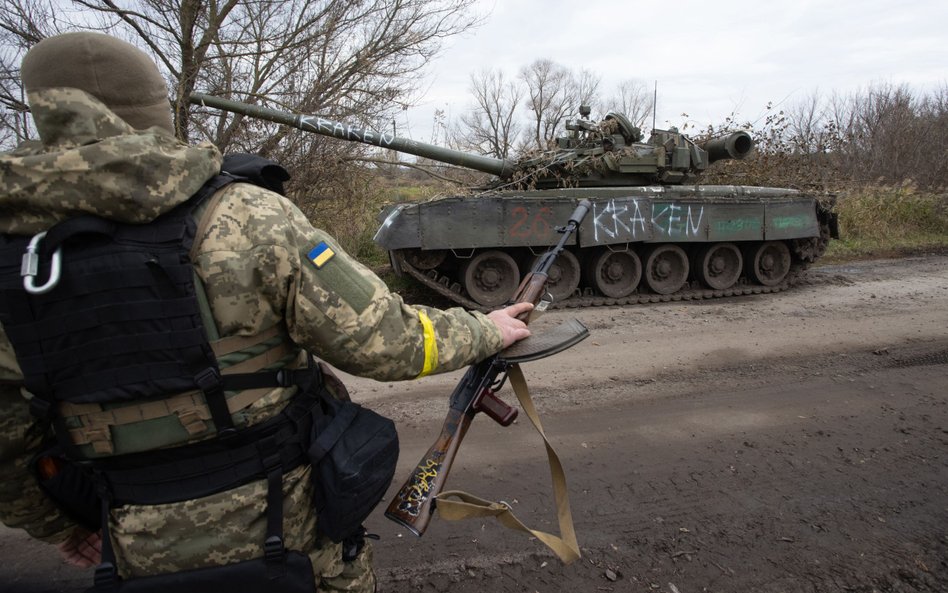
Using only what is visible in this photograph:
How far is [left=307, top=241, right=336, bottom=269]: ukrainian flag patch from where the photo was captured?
1373 millimetres

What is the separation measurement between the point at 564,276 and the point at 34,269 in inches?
309

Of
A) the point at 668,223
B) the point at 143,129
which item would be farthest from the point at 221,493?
the point at 668,223

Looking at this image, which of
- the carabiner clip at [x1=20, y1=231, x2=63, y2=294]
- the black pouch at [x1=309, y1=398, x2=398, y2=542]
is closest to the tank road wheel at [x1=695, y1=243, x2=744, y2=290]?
the black pouch at [x1=309, y1=398, x2=398, y2=542]

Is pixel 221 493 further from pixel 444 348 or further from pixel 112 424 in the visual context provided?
pixel 444 348

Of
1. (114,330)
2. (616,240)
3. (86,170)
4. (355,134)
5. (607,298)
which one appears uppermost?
(355,134)

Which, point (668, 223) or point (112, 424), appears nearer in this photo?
point (112, 424)

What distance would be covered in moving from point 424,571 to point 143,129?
2.04 meters

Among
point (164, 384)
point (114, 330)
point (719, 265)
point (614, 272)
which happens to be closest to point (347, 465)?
point (164, 384)

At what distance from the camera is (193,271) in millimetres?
1254

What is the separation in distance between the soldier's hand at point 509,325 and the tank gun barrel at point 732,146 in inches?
329

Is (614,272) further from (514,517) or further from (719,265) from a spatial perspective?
(514,517)

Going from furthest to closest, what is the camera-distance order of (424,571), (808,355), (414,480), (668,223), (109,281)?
(668,223), (808,355), (424,571), (414,480), (109,281)

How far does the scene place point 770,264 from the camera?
9.68 metres

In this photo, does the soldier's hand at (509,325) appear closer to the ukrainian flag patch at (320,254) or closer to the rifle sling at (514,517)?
the rifle sling at (514,517)
